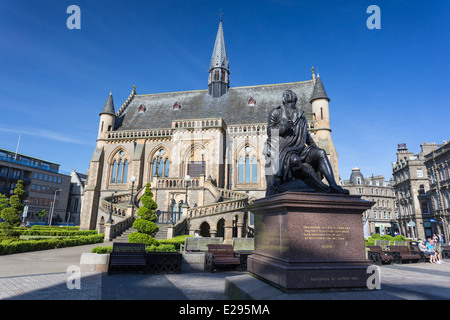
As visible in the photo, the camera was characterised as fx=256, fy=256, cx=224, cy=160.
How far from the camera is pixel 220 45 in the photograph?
41500 mm

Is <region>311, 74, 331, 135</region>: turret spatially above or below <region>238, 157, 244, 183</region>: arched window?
above

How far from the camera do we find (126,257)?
886 centimetres

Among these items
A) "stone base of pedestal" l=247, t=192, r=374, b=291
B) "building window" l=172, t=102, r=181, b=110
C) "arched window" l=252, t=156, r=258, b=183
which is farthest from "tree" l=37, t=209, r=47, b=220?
"stone base of pedestal" l=247, t=192, r=374, b=291

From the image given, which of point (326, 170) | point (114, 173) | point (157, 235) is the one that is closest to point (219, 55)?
point (114, 173)

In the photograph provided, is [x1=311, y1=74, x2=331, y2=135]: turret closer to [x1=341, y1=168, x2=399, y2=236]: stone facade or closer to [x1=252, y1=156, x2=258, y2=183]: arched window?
[x1=252, y1=156, x2=258, y2=183]: arched window

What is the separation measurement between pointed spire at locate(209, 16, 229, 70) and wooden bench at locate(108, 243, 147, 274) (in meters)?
35.3

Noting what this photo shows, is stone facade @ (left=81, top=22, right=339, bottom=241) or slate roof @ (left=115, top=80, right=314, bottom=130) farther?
slate roof @ (left=115, top=80, right=314, bottom=130)

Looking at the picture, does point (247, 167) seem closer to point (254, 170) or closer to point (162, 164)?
point (254, 170)

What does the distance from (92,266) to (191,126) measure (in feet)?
74.8

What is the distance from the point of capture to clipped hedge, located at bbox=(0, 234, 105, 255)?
558 inches

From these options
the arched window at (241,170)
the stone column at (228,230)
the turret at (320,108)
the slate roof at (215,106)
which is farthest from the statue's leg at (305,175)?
the slate roof at (215,106)

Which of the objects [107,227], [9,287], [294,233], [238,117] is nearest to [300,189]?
[294,233]

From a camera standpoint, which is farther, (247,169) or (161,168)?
(161,168)

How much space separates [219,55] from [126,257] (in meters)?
37.6
